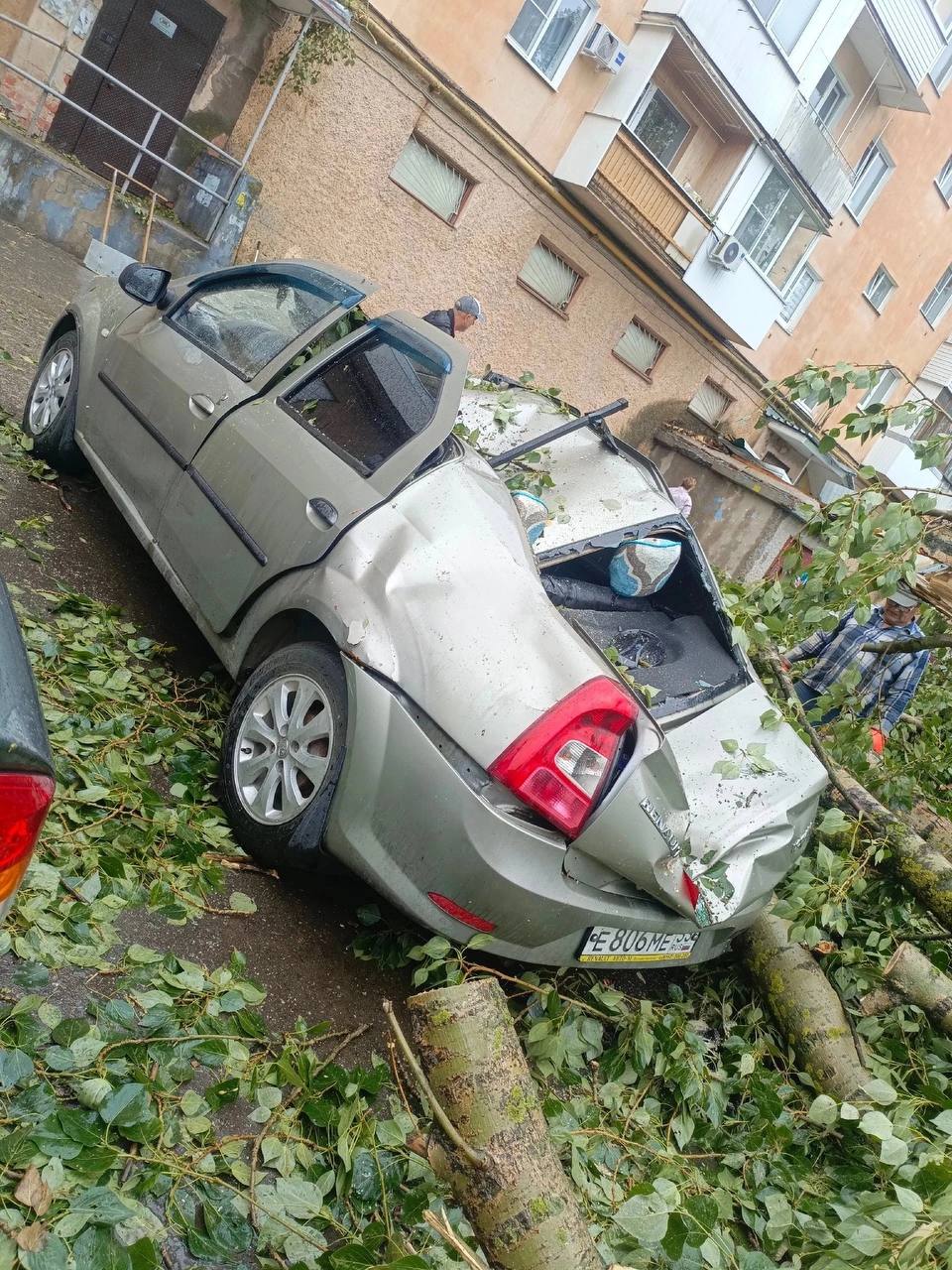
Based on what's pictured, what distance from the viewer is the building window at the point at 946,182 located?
21.5m

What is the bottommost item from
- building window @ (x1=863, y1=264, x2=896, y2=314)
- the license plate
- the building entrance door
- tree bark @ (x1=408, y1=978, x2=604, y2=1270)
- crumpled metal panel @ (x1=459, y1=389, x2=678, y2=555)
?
tree bark @ (x1=408, y1=978, x2=604, y2=1270)

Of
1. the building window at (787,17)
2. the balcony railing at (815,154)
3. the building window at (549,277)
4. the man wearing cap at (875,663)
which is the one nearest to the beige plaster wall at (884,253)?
the balcony railing at (815,154)

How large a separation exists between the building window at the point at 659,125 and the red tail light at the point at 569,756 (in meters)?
15.2

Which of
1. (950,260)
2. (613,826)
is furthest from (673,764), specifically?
(950,260)

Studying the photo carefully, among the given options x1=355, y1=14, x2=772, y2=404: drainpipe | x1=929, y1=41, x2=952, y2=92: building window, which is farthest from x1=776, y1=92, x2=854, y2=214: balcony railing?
x1=355, y1=14, x2=772, y2=404: drainpipe

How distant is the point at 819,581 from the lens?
4.11m

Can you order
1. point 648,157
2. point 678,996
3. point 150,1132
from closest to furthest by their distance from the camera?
point 150,1132 → point 678,996 → point 648,157

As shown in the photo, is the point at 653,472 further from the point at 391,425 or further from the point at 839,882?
the point at 839,882

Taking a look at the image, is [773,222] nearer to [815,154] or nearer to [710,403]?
[815,154]

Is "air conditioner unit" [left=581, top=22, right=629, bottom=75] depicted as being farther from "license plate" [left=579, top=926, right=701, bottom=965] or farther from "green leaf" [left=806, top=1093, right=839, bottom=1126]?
"green leaf" [left=806, top=1093, right=839, bottom=1126]

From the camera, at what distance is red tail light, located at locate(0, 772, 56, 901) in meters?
1.41

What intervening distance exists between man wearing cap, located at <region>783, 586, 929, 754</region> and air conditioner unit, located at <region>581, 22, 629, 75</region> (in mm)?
11334

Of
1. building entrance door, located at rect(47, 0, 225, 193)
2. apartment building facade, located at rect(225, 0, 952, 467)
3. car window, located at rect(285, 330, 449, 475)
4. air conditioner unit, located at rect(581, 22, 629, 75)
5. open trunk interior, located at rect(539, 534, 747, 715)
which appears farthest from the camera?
air conditioner unit, located at rect(581, 22, 629, 75)

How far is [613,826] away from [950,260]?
25.5 metres
